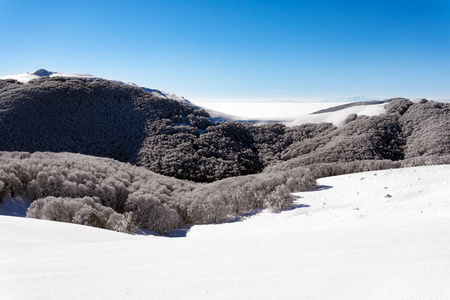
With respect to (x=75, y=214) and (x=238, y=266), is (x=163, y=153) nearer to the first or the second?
(x=75, y=214)

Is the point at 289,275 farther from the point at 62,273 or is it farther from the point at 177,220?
the point at 177,220

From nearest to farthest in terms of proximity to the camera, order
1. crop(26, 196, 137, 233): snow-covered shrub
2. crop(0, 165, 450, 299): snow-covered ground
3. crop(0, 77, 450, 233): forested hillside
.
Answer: crop(0, 165, 450, 299): snow-covered ground → crop(26, 196, 137, 233): snow-covered shrub → crop(0, 77, 450, 233): forested hillside

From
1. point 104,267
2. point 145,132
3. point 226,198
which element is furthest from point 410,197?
point 145,132

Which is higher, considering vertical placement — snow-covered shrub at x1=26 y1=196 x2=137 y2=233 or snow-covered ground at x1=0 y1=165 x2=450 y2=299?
snow-covered ground at x1=0 y1=165 x2=450 y2=299

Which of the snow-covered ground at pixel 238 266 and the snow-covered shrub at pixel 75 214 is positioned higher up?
the snow-covered ground at pixel 238 266

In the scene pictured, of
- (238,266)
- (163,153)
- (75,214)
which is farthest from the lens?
(163,153)

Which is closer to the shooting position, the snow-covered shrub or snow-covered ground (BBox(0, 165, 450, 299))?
snow-covered ground (BBox(0, 165, 450, 299))

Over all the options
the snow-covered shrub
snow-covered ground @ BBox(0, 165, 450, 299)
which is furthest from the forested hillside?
snow-covered ground @ BBox(0, 165, 450, 299)

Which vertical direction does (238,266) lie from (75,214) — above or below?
above

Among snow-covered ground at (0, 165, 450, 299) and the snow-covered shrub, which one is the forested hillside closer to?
the snow-covered shrub

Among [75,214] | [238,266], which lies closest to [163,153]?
[75,214]

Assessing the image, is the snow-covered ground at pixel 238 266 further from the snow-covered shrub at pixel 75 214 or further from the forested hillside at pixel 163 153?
the forested hillside at pixel 163 153

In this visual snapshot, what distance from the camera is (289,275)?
2.55 meters

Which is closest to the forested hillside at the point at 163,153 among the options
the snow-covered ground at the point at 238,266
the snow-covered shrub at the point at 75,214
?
the snow-covered shrub at the point at 75,214
